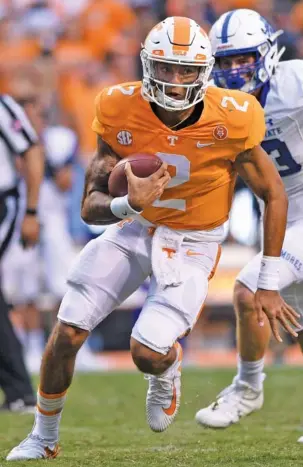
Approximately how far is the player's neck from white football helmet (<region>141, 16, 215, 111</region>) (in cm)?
7

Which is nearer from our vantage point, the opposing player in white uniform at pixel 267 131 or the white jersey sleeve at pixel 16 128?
the opposing player in white uniform at pixel 267 131

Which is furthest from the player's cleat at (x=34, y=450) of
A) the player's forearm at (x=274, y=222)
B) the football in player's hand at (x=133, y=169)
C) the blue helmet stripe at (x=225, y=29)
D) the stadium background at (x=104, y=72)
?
the stadium background at (x=104, y=72)

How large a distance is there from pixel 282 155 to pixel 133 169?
103 cm

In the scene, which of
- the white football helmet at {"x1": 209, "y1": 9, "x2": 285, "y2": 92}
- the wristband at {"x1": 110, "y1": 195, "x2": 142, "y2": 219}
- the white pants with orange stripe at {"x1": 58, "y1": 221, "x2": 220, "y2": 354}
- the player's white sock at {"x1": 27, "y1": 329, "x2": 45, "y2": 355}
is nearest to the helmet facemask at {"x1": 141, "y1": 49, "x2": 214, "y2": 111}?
the wristband at {"x1": 110, "y1": 195, "x2": 142, "y2": 219}

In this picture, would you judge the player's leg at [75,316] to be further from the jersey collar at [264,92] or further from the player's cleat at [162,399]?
the jersey collar at [264,92]

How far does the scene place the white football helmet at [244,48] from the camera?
4.57 metres

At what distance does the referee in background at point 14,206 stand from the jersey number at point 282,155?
1.68 meters

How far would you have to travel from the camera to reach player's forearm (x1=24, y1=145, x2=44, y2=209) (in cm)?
591

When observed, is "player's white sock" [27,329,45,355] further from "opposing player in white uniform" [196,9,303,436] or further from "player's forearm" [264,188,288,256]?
"player's forearm" [264,188,288,256]

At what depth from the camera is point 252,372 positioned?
480cm

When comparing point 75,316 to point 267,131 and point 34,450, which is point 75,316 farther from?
point 267,131

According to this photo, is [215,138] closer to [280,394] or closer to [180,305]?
[180,305]

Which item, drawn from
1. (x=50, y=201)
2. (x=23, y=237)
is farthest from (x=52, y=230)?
(x=23, y=237)

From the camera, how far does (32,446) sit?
4000 mm
